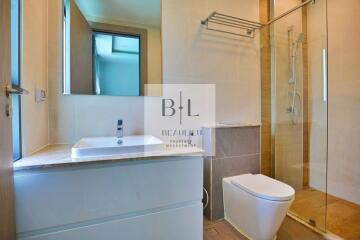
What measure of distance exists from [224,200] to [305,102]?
1375mm

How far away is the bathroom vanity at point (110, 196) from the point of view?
3.21 feet

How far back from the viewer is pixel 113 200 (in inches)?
43.1

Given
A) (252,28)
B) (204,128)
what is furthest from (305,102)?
(204,128)

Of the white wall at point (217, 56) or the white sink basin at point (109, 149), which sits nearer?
the white sink basin at point (109, 149)

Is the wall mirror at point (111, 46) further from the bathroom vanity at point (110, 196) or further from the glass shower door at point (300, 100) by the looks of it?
the glass shower door at point (300, 100)

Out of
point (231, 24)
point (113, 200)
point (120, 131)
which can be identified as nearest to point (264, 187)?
point (113, 200)

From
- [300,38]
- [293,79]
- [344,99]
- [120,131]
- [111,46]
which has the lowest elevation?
[120,131]

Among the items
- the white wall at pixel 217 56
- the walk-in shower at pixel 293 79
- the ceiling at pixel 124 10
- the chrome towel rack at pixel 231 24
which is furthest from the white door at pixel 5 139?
the walk-in shower at pixel 293 79

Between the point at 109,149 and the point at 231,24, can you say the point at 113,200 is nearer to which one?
the point at 109,149

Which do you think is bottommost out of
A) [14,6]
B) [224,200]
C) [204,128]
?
[224,200]

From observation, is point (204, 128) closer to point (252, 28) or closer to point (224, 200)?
point (224, 200)

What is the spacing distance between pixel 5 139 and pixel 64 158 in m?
0.30

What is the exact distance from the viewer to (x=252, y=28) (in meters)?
2.11

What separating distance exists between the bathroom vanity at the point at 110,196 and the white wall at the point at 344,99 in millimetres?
1735
